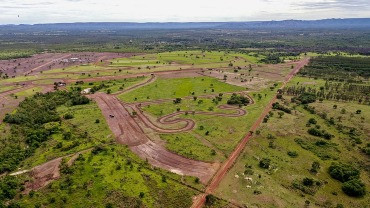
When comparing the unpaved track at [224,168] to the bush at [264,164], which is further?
the bush at [264,164]

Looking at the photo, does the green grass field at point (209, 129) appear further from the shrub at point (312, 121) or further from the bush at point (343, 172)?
the bush at point (343, 172)

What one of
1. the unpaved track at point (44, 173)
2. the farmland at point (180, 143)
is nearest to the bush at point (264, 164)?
the farmland at point (180, 143)

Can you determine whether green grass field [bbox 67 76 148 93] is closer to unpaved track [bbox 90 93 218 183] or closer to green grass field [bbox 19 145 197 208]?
unpaved track [bbox 90 93 218 183]

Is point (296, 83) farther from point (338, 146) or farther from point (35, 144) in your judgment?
point (35, 144)

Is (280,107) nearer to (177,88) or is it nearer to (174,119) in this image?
(174,119)

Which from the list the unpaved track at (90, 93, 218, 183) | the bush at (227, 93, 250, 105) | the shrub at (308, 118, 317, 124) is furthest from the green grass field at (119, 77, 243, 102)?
the shrub at (308, 118, 317, 124)

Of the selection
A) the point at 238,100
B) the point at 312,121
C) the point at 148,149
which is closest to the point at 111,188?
the point at 148,149
